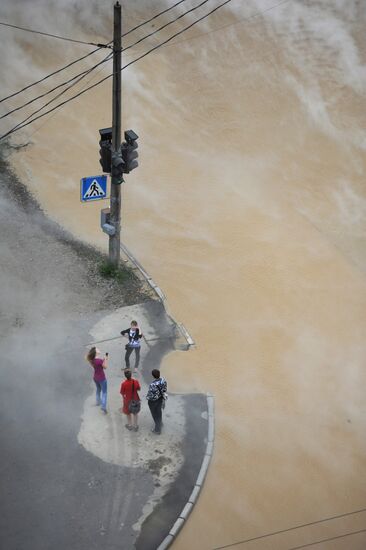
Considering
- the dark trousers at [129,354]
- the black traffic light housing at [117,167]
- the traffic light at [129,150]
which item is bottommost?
the dark trousers at [129,354]

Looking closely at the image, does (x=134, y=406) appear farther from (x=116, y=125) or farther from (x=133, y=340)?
(x=116, y=125)

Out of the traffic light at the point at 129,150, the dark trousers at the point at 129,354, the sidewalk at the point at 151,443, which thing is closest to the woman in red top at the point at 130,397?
the sidewalk at the point at 151,443

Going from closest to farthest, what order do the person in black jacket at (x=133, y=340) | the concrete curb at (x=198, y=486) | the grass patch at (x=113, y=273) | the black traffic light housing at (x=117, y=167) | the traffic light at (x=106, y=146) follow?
the concrete curb at (x=198, y=486) → the person in black jacket at (x=133, y=340) → the traffic light at (x=106, y=146) → the black traffic light housing at (x=117, y=167) → the grass patch at (x=113, y=273)

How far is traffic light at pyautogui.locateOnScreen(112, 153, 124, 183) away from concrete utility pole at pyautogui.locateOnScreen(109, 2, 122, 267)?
0.10ft

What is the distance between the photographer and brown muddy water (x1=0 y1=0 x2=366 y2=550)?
11.3 metres

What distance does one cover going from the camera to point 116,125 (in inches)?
537

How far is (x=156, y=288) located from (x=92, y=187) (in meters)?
2.79

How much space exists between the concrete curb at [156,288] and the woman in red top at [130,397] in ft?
8.26

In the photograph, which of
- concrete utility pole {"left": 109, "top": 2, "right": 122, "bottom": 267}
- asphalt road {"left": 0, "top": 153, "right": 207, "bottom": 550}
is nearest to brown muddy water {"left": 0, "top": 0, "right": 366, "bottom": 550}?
asphalt road {"left": 0, "top": 153, "right": 207, "bottom": 550}

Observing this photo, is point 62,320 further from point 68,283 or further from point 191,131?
point 191,131

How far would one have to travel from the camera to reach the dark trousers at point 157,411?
11.2 m

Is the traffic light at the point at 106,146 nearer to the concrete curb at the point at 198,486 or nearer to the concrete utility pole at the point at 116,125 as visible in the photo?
the concrete utility pole at the point at 116,125

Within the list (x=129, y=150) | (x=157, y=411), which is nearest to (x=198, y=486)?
(x=157, y=411)

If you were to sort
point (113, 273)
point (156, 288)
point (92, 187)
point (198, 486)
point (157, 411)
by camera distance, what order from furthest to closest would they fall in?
point (113, 273)
point (156, 288)
point (92, 187)
point (157, 411)
point (198, 486)
